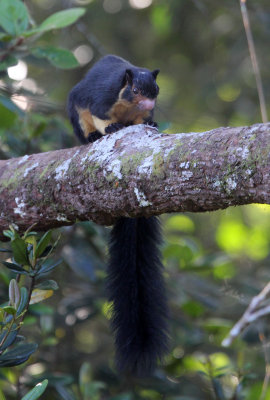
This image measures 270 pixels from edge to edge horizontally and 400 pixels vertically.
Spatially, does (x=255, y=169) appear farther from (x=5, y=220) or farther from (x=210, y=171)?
(x=5, y=220)

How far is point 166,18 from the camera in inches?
193

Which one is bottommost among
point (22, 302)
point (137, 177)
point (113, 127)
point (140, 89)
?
point (22, 302)

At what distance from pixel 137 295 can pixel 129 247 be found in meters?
0.25

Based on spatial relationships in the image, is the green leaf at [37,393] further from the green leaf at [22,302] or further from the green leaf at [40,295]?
the green leaf at [40,295]

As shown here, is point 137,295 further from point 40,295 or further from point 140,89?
point 140,89

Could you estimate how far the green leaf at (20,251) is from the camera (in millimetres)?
1789

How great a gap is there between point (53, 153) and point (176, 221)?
64.4 inches

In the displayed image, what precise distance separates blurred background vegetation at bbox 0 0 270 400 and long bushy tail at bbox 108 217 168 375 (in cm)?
17

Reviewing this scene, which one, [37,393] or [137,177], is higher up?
[137,177]

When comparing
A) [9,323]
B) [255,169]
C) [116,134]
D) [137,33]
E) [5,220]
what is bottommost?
[9,323]

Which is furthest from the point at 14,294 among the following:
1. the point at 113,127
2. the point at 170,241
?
the point at 170,241

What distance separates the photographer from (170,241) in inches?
169

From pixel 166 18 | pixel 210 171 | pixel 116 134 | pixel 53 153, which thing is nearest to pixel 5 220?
pixel 53 153

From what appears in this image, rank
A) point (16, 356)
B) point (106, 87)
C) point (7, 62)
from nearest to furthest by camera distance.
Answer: point (16, 356), point (7, 62), point (106, 87)
